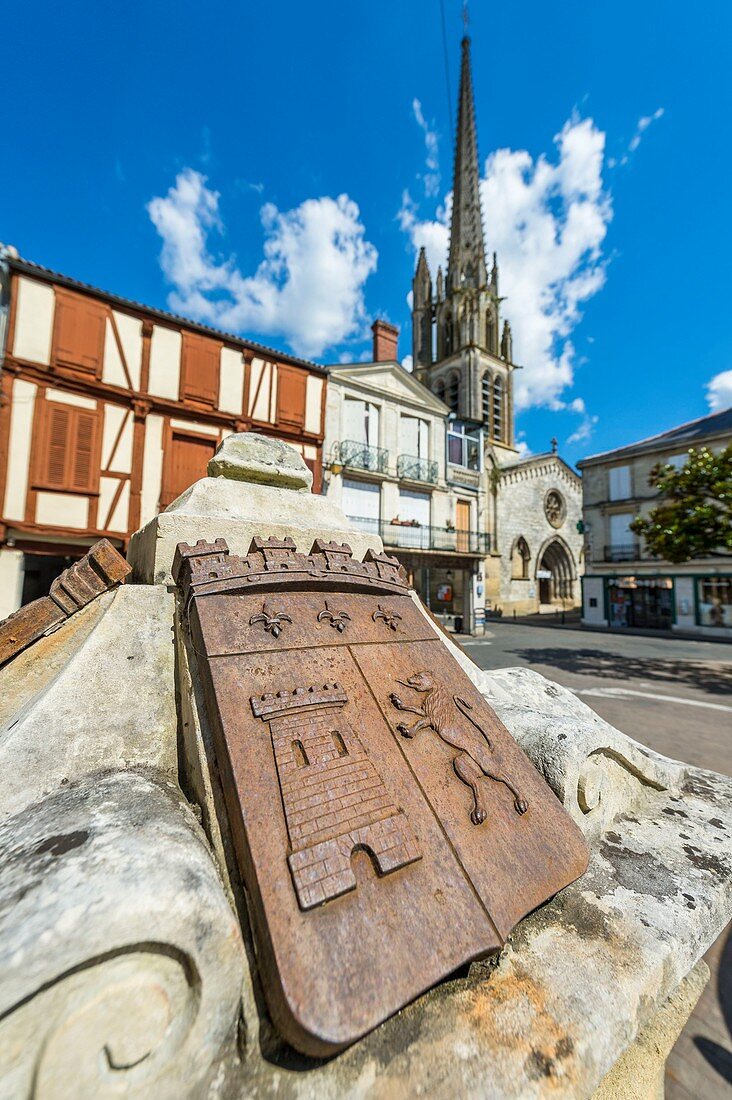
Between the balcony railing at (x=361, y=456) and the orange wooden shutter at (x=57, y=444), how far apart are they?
802 cm

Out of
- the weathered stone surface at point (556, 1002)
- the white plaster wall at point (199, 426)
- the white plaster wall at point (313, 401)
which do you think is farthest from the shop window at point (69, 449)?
the weathered stone surface at point (556, 1002)

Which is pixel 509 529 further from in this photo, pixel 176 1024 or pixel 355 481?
pixel 176 1024

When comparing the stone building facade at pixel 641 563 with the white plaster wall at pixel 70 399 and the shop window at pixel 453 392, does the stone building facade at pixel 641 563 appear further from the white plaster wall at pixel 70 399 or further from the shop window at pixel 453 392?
the white plaster wall at pixel 70 399

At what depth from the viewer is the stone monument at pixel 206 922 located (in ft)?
2.54

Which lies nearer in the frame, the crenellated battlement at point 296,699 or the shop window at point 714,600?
the crenellated battlement at point 296,699

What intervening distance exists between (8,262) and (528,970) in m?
12.6

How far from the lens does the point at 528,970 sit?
1.09 metres

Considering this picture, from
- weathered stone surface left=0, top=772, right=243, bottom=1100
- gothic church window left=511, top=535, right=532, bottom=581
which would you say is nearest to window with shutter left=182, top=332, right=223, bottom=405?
weathered stone surface left=0, top=772, right=243, bottom=1100

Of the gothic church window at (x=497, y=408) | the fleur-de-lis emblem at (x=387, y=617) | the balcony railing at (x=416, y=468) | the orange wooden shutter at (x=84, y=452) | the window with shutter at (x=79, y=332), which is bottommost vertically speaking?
the fleur-de-lis emblem at (x=387, y=617)

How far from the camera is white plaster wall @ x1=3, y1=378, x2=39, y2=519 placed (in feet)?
28.4

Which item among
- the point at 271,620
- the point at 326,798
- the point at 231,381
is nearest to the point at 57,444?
the point at 231,381

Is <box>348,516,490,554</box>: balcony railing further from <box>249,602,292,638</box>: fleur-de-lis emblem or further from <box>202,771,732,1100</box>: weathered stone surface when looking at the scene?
<box>202,771,732,1100</box>: weathered stone surface

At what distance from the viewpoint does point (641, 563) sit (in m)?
21.0

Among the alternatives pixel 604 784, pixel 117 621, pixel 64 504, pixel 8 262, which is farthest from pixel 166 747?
pixel 8 262
